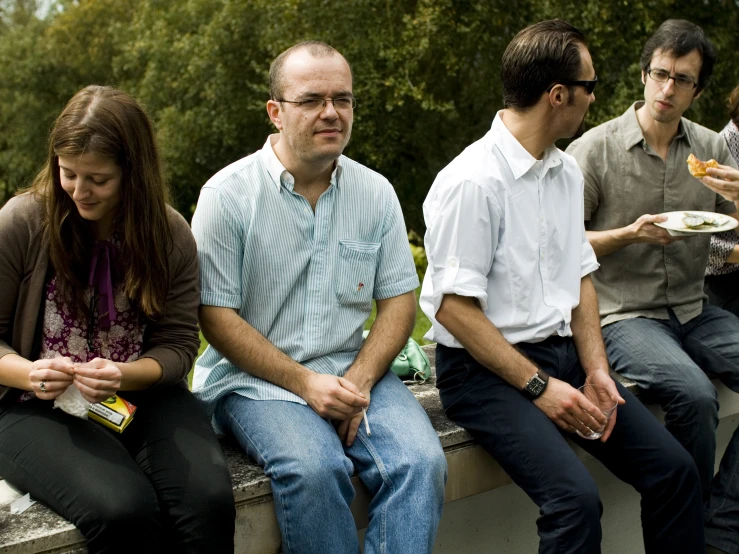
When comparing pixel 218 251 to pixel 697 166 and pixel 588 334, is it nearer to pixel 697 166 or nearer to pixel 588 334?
pixel 588 334

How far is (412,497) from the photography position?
9.80ft

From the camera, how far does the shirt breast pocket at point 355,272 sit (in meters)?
3.38

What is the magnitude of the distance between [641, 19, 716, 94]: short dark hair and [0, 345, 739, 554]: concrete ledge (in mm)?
1418

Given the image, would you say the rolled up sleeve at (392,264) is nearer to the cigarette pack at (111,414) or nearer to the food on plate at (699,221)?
the cigarette pack at (111,414)

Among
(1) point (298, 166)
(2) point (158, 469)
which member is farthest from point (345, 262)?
(2) point (158, 469)

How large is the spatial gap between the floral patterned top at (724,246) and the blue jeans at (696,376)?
40cm

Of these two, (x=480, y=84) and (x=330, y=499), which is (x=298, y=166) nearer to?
(x=330, y=499)

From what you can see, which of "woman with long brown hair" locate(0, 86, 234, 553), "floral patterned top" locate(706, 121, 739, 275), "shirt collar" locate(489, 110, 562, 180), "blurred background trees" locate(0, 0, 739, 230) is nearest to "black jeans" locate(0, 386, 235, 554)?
"woman with long brown hair" locate(0, 86, 234, 553)

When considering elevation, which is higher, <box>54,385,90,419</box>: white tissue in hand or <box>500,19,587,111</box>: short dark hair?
<box>500,19,587,111</box>: short dark hair

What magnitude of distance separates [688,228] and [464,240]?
1159mm

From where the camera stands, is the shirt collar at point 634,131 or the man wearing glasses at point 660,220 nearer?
the man wearing glasses at point 660,220

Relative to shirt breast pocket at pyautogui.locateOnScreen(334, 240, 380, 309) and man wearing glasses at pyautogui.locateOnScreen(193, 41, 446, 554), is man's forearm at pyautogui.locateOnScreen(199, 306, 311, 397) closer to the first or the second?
man wearing glasses at pyautogui.locateOnScreen(193, 41, 446, 554)

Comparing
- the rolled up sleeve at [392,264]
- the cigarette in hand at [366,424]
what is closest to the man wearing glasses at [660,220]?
the rolled up sleeve at [392,264]

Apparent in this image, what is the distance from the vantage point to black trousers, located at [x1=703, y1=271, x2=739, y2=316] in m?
4.66
